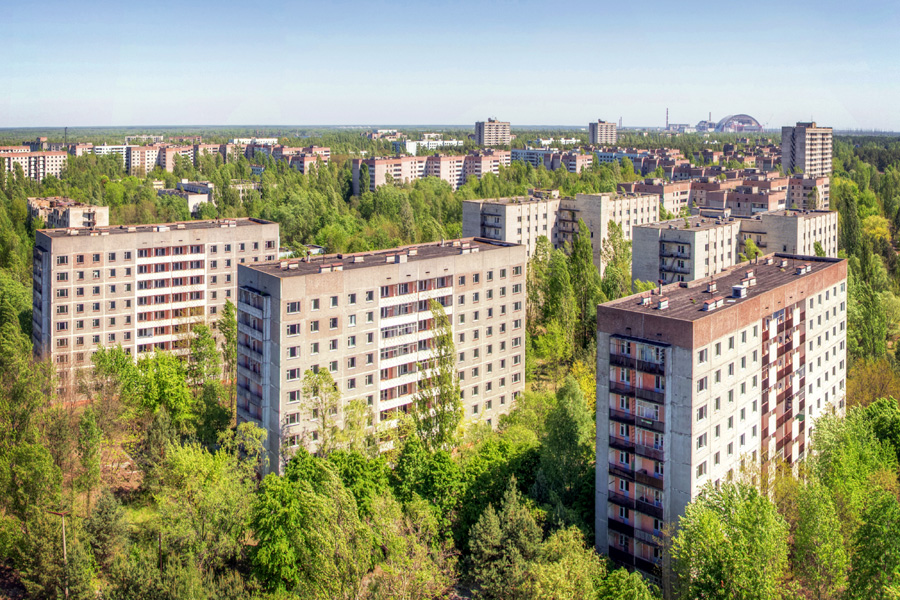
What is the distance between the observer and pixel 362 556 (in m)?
21.3

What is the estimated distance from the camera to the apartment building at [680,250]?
164 feet

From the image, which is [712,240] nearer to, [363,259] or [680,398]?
[363,259]

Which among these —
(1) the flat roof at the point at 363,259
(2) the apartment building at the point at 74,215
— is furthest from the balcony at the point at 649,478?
(2) the apartment building at the point at 74,215

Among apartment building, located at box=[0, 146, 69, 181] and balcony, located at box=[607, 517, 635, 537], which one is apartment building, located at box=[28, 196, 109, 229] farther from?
apartment building, located at box=[0, 146, 69, 181]

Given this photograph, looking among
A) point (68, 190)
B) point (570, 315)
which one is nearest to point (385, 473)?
point (570, 315)

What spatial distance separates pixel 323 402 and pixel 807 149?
369 ft

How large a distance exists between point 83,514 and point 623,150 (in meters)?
151

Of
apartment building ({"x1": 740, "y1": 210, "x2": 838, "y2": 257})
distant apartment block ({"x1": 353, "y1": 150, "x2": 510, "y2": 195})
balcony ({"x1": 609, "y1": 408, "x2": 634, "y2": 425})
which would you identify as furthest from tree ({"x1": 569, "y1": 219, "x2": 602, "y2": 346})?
distant apartment block ({"x1": 353, "y1": 150, "x2": 510, "y2": 195})

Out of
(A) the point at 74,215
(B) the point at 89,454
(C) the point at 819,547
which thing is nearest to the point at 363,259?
(B) the point at 89,454

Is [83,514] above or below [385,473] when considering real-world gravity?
below

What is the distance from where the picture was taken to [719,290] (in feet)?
97.6

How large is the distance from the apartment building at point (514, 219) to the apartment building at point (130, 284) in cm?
1748

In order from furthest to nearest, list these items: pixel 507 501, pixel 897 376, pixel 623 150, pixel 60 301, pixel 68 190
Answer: pixel 623 150 < pixel 68 190 < pixel 60 301 < pixel 897 376 < pixel 507 501

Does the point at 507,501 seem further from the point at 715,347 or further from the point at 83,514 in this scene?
the point at 83,514
